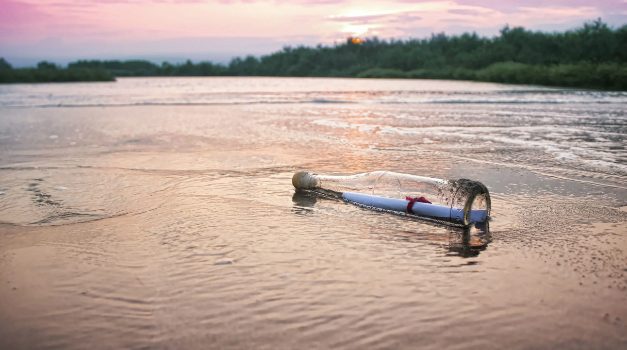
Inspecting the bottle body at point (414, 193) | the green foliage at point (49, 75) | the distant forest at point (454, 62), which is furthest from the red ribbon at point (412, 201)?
the green foliage at point (49, 75)

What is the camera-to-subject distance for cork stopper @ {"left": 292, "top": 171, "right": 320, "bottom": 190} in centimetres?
556

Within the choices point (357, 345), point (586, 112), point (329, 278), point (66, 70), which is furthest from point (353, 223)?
point (66, 70)

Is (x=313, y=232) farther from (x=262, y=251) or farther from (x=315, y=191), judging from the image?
(x=315, y=191)

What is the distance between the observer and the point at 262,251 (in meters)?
3.80

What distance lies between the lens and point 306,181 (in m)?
5.60

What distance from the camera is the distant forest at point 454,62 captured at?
42.2m

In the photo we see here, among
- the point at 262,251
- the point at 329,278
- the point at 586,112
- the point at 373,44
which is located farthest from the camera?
the point at 373,44

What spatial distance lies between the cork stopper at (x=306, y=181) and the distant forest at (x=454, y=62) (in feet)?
110

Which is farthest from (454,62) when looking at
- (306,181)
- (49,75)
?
(306,181)

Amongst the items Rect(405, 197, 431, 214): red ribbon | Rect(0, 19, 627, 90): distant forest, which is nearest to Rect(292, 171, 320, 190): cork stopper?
Rect(405, 197, 431, 214): red ribbon

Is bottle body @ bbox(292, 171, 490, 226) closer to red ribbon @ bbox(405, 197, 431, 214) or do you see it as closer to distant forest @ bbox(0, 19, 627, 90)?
red ribbon @ bbox(405, 197, 431, 214)

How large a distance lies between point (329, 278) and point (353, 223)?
124 cm

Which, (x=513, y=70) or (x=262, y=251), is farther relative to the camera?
(x=513, y=70)

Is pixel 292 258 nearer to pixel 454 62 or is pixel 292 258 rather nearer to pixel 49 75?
pixel 49 75
